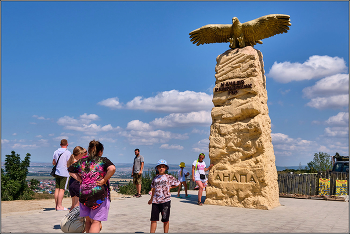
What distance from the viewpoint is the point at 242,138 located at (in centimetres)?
895

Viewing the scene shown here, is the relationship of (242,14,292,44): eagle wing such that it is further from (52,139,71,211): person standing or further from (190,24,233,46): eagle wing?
(52,139,71,211): person standing

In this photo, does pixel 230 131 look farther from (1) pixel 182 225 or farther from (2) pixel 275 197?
(1) pixel 182 225

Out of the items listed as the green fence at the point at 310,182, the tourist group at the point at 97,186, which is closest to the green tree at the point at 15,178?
the tourist group at the point at 97,186

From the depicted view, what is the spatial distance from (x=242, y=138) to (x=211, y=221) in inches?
124

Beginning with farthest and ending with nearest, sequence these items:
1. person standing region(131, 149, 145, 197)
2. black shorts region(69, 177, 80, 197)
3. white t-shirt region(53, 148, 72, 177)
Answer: person standing region(131, 149, 145, 197)
white t-shirt region(53, 148, 72, 177)
black shorts region(69, 177, 80, 197)

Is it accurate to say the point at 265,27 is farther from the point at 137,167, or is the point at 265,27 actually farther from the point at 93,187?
the point at 93,187

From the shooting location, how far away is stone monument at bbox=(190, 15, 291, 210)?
860 cm

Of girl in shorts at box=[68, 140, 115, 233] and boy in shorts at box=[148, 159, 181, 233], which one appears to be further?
boy in shorts at box=[148, 159, 181, 233]

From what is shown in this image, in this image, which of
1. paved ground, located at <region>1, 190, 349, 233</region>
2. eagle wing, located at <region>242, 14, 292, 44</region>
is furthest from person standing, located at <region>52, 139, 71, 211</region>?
eagle wing, located at <region>242, 14, 292, 44</region>

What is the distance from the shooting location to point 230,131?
30.1 ft

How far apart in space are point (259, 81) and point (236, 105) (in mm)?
1038

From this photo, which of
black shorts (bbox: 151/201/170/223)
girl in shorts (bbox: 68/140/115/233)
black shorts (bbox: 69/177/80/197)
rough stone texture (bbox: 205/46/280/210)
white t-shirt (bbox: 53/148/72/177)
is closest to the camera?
girl in shorts (bbox: 68/140/115/233)

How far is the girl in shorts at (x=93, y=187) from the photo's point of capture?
14.1 ft

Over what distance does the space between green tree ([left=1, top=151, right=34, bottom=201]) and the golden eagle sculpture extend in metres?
8.50
